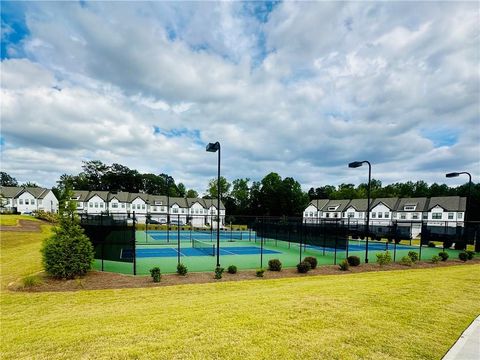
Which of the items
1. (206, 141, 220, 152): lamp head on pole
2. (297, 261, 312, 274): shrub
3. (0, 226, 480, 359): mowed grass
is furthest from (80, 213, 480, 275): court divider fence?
(0, 226, 480, 359): mowed grass

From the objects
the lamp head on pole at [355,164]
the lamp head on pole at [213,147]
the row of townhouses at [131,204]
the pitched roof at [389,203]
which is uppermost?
the lamp head on pole at [213,147]

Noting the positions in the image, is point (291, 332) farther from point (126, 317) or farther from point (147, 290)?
point (147, 290)

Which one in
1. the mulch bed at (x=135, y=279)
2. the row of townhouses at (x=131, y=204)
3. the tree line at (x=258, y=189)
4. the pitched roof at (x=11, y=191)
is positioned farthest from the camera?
the tree line at (x=258, y=189)

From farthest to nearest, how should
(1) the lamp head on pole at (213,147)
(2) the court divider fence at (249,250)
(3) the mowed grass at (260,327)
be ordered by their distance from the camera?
(2) the court divider fence at (249,250) → (1) the lamp head on pole at (213,147) → (3) the mowed grass at (260,327)

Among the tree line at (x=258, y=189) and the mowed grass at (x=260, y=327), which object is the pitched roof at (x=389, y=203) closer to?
the tree line at (x=258, y=189)

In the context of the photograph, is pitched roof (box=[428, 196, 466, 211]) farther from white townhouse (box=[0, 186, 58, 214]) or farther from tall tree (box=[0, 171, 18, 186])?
tall tree (box=[0, 171, 18, 186])

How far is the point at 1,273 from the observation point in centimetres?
1270

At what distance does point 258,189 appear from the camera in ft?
287

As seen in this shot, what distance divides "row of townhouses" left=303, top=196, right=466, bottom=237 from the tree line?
10.8m

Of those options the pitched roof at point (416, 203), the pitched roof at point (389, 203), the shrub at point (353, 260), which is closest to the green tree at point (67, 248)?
the shrub at point (353, 260)

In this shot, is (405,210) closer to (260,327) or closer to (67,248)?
(67,248)

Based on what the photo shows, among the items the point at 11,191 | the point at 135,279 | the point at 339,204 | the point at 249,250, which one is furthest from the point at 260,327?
the point at 11,191

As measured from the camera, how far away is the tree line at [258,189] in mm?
78688

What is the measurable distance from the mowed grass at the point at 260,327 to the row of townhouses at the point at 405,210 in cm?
3654
